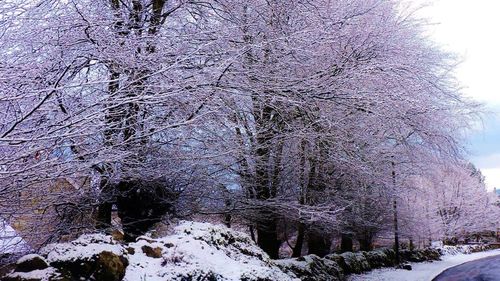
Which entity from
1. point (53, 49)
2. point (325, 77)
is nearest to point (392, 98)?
point (325, 77)

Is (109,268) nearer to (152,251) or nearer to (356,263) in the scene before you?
(152,251)

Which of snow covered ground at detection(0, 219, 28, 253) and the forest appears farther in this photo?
snow covered ground at detection(0, 219, 28, 253)

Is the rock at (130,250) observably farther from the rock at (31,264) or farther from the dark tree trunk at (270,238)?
the dark tree trunk at (270,238)

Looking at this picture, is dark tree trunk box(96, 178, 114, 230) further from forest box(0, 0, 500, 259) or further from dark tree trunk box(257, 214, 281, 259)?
dark tree trunk box(257, 214, 281, 259)

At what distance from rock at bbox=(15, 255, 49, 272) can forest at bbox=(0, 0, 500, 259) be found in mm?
746

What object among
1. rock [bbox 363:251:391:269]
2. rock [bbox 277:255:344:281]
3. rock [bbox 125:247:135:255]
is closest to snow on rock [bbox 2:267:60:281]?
rock [bbox 125:247:135:255]

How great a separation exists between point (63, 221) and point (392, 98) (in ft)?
21.3

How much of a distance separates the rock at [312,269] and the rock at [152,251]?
363cm

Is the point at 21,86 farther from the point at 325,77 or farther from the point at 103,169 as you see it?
the point at 325,77

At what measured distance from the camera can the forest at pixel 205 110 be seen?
4.77 m

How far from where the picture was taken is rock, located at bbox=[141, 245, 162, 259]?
6.13 m

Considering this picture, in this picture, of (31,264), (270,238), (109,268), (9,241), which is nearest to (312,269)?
(270,238)

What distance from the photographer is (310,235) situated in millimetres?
16781

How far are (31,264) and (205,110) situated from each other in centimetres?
336
